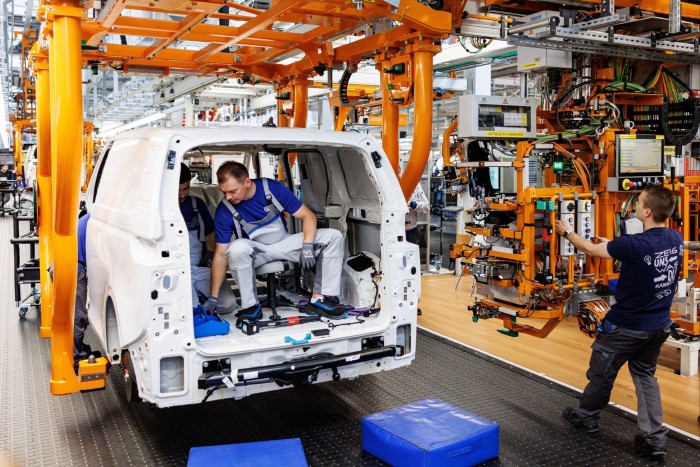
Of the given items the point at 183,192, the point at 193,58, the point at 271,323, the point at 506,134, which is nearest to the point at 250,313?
the point at 271,323

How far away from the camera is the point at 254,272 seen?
4.86 metres

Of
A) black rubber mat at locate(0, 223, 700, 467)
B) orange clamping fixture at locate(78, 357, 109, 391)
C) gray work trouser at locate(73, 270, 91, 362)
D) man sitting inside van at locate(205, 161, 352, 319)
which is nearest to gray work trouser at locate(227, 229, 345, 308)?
man sitting inside van at locate(205, 161, 352, 319)

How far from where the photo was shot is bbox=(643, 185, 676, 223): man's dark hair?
416 cm

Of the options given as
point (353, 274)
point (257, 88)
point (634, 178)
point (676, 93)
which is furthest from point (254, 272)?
point (257, 88)

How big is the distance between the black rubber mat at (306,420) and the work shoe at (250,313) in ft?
2.50

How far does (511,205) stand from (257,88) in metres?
8.52

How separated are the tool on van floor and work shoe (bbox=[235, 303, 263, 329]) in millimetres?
38

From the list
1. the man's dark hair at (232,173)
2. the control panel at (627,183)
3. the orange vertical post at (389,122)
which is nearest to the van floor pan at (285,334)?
the man's dark hair at (232,173)

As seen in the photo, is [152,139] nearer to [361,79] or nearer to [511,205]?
[511,205]

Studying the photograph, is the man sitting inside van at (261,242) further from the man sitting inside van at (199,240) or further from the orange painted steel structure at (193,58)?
the orange painted steel structure at (193,58)

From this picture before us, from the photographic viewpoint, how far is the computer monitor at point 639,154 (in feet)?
19.5

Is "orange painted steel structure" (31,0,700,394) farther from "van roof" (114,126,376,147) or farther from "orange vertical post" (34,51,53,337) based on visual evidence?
"van roof" (114,126,376,147)

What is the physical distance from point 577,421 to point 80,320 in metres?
3.69

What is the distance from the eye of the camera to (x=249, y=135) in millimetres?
4262
